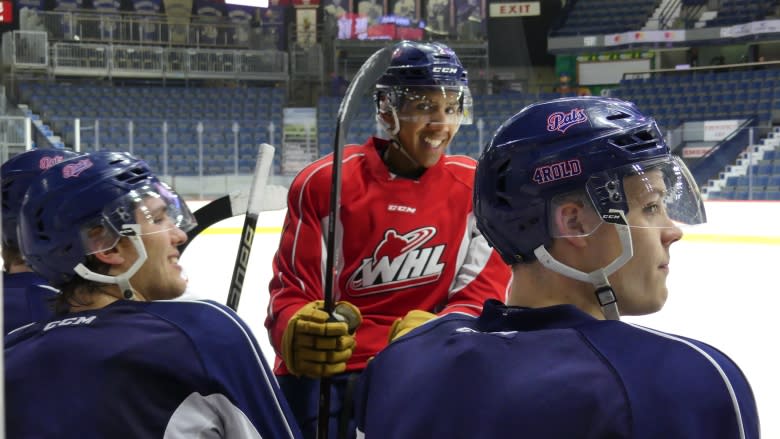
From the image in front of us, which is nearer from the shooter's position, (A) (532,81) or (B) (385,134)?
(B) (385,134)

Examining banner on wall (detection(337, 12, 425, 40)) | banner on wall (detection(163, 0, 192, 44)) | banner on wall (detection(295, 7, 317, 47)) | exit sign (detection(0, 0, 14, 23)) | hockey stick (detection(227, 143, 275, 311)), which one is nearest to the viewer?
hockey stick (detection(227, 143, 275, 311))

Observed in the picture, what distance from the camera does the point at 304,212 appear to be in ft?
6.01

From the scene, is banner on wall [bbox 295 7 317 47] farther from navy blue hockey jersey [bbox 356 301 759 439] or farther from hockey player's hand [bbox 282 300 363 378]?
navy blue hockey jersey [bbox 356 301 759 439]

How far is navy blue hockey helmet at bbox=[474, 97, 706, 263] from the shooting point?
931 mm

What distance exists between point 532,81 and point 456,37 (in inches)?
91.1

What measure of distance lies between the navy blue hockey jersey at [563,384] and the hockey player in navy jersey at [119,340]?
26 cm

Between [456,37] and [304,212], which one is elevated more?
[456,37]

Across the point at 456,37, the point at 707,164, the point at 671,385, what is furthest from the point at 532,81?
the point at 671,385

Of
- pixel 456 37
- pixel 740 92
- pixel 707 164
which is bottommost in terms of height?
pixel 707 164

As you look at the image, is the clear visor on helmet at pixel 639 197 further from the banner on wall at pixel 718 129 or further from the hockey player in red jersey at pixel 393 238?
the banner on wall at pixel 718 129

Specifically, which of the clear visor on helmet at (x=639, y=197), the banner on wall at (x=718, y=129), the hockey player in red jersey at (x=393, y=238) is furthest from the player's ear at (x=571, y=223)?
the banner on wall at (x=718, y=129)

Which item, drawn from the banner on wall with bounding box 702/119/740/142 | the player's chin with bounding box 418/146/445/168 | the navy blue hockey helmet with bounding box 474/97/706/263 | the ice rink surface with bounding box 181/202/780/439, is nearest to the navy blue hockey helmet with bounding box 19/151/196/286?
the navy blue hockey helmet with bounding box 474/97/706/263

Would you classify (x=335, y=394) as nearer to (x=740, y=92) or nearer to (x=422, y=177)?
(x=422, y=177)

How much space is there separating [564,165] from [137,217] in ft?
1.96
